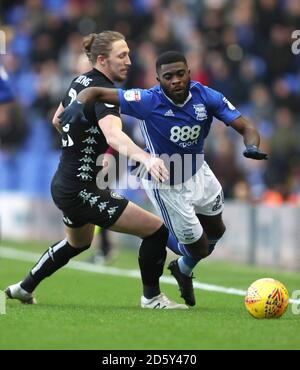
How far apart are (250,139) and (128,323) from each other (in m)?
1.87

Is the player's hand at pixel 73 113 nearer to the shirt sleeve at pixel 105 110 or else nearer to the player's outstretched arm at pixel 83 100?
the player's outstretched arm at pixel 83 100

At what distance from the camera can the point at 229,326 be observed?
25.4ft

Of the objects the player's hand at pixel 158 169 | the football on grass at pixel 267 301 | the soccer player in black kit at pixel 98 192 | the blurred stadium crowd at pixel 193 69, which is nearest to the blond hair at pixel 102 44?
the soccer player in black kit at pixel 98 192

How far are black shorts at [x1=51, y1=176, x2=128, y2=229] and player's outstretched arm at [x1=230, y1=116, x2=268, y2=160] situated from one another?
116cm

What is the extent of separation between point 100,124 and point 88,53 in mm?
1009

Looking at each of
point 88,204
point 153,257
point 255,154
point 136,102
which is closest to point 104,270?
point 153,257

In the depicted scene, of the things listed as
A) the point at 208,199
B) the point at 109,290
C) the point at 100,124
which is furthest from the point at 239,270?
the point at 100,124

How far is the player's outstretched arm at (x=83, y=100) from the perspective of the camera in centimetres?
838

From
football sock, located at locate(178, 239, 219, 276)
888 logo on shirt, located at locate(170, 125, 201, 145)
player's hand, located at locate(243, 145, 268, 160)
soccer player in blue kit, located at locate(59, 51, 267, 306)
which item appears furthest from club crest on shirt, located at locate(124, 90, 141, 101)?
football sock, located at locate(178, 239, 219, 276)

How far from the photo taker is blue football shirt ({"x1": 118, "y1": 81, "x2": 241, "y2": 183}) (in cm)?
882

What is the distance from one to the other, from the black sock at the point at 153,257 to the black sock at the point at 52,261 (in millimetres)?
605

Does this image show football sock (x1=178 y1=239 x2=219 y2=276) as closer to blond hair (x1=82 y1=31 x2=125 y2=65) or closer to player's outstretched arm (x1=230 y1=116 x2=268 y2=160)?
player's outstretched arm (x1=230 y1=116 x2=268 y2=160)

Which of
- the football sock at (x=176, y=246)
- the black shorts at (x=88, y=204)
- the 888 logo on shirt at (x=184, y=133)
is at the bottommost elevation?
the football sock at (x=176, y=246)

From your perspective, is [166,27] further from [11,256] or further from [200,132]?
[200,132]
